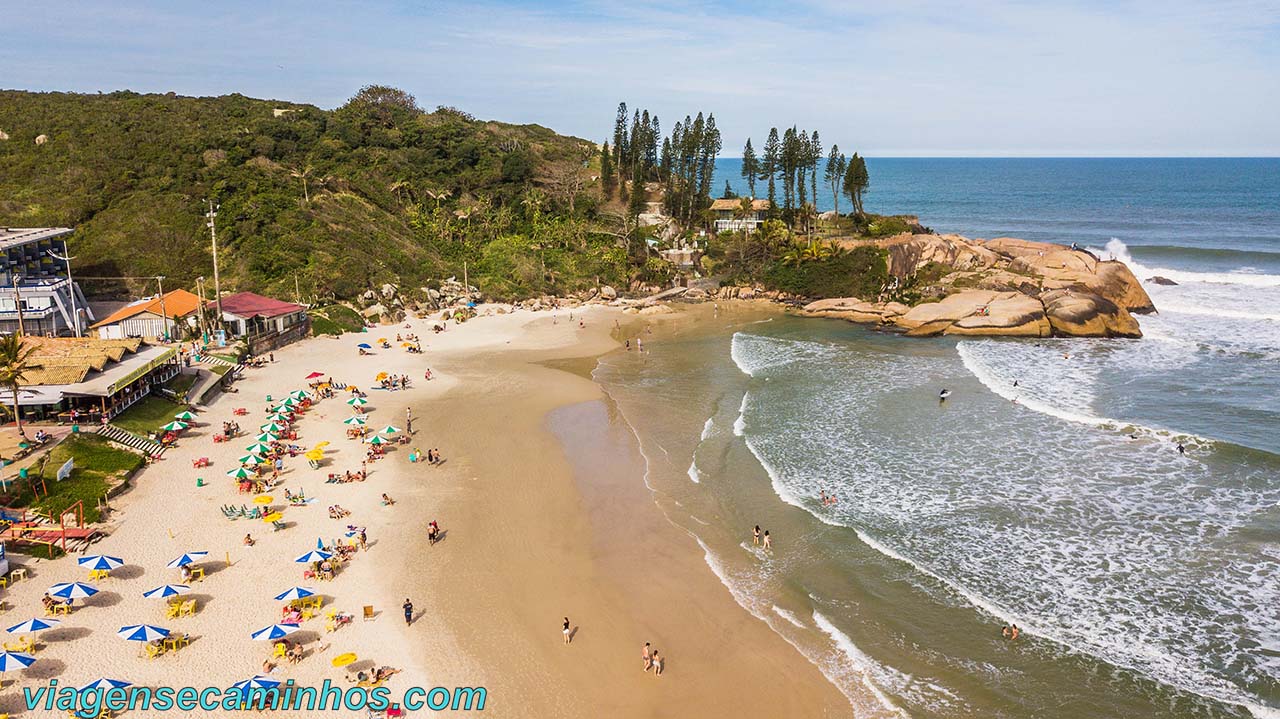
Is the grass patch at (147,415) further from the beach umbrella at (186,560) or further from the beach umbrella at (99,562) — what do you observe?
the beach umbrella at (186,560)

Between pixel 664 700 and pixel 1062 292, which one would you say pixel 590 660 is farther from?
pixel 1062 292

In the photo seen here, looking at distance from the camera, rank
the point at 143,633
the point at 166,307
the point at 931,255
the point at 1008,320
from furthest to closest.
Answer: the point at 931,255, the point at 1008,320, the point at 166,307, the point at 143,633

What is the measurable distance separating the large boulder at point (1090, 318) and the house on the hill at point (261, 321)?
56.0 metres

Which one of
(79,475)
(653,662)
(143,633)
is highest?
(79,475)

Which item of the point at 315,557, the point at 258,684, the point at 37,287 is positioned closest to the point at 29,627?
the point at 258,684

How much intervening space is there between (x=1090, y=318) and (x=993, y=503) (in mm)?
34326

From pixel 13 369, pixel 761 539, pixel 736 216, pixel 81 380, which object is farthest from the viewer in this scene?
pixel 736 216

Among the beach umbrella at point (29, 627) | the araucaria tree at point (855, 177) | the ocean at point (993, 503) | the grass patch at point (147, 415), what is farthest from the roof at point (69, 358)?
the araucaria tree at point (855, 177)

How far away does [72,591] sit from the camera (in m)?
20.9

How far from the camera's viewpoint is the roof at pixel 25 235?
48.5m

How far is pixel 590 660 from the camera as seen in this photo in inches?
796

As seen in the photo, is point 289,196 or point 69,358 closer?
point 69,358

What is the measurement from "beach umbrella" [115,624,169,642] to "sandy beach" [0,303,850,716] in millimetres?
612

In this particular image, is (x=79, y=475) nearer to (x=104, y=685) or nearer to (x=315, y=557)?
(x=315, y=557)
